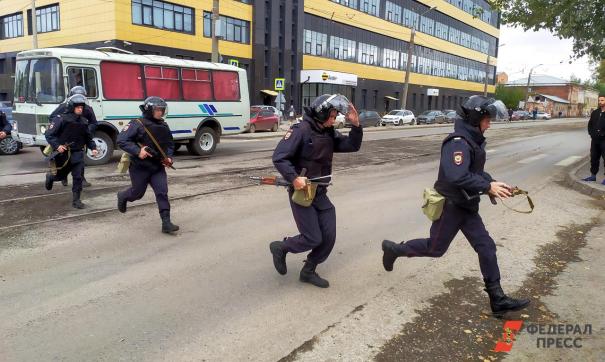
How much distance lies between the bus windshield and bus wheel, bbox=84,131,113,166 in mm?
1258

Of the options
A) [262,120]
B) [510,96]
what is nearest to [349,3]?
[262,120]

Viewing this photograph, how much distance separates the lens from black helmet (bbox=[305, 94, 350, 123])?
4.21 m

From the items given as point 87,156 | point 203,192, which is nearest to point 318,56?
point 87,156

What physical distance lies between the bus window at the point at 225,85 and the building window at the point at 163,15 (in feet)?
58.0

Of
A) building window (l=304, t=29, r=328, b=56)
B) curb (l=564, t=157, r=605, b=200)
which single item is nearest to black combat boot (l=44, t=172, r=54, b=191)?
curb (l=564, t=157, r=605, b=200)

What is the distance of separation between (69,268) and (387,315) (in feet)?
10.5

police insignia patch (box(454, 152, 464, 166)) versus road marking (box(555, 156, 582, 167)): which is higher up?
police insignia patch (box(454, 152, 464, 166))

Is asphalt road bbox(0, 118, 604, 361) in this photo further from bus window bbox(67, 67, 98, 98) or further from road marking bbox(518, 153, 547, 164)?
road marking bbox(518, 153, 547, 164)

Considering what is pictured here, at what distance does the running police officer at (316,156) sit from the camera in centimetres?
423

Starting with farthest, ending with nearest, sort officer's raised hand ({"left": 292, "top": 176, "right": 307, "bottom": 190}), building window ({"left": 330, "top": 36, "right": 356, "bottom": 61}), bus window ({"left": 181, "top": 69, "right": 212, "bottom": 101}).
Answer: building window ({"left": 330, "top": 36, "right": 356, "bottom": 61}), bus window ({"left": 181, "top": 69, "right": 212, "bottom": 101}), officer's raised hand ({"left": 292, "top": 176, "right": 307, "bottom": 190})

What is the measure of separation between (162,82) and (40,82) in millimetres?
3118

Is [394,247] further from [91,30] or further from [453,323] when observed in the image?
[91,30]

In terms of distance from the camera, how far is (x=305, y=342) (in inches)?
140

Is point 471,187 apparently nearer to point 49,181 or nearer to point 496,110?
point 496,110
